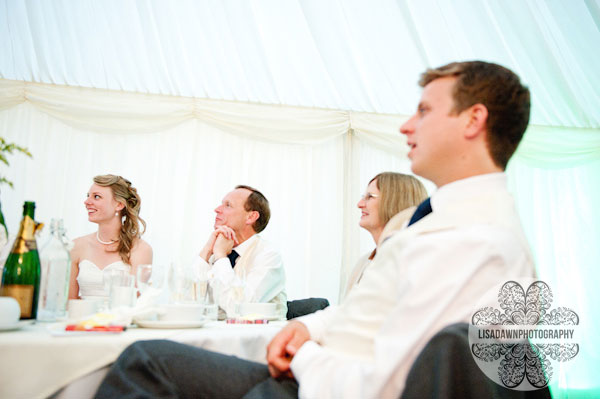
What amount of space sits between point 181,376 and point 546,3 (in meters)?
4.34

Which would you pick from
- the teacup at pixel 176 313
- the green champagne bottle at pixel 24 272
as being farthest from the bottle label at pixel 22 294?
the teacup at pixel 176 313

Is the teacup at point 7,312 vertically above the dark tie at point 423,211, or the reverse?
the dark tie at point 423,211

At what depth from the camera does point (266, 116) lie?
4.80 m

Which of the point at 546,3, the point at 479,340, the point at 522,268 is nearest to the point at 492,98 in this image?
the point at 522,268

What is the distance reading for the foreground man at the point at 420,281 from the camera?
97 cm

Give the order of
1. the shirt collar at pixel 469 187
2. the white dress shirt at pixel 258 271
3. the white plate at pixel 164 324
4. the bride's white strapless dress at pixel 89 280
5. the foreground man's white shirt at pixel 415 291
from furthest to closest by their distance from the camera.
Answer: the bride's white strapless dress at pixel 89 280
the white dress shirt at pixel 258 271
the white plate at pixel 164 324
the shirt collar at pixel 469 187
the foreground man's white shirt at pixel 415 291

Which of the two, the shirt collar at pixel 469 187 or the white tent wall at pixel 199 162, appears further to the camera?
the white tent wall at pixel 199 162

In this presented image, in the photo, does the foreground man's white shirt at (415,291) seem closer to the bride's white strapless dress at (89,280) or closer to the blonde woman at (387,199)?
the blonde woman at (387,199)

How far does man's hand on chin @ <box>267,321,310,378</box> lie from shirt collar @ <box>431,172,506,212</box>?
0.47m

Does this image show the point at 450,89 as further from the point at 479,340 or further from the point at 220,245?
the point at 220,245

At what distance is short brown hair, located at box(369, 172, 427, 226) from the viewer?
2.95 m

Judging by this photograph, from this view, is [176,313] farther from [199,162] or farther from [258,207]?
[199,162]

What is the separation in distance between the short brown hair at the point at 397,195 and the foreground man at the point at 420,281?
5.18 feet

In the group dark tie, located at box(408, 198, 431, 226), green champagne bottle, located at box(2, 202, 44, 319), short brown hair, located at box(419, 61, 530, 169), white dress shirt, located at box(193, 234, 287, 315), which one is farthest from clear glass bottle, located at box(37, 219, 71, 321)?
short brown hair, located at box(419, 61, 530, 169)
